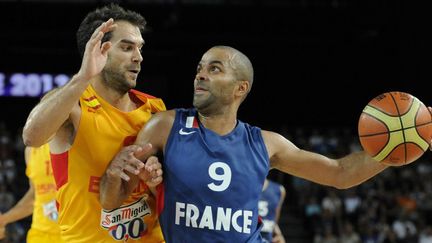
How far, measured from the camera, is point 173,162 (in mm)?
3941

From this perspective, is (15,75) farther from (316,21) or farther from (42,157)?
(42,157)

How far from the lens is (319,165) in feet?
14.0

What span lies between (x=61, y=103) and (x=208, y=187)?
945 millimetres

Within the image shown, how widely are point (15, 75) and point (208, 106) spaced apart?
13085 millimetres

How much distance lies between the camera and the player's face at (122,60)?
13.1 ft

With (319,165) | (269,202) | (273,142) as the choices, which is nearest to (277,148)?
(273,142)

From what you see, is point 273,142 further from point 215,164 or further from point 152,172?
point 152,172

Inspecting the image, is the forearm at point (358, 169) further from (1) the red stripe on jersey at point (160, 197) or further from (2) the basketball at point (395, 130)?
(1) the red stripe on jersey at point (160, 197)

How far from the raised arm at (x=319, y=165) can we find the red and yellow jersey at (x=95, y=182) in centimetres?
78

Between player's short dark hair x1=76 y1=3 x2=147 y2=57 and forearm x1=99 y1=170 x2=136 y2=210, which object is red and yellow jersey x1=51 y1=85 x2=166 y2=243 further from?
player's short dark hair x1=76 y1=3 x2=147 y2=57

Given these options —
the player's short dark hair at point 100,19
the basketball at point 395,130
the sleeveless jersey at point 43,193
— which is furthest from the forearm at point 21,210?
the basketball at point 395,130

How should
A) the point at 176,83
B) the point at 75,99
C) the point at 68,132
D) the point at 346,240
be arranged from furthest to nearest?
1. the point at 176,83
2. the point at 346,240
3. the point at 68,132
4. the point at 75,99

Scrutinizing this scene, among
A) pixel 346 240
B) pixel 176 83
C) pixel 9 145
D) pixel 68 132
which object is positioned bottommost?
pixel 346 240

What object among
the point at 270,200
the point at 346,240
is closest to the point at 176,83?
the point at 346,240
